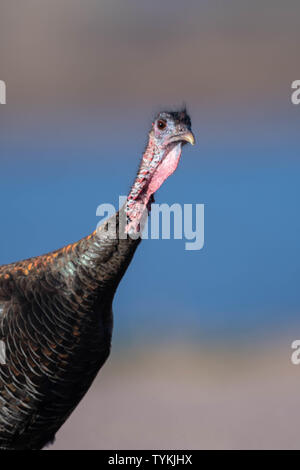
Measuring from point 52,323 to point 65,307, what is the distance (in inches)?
1.4

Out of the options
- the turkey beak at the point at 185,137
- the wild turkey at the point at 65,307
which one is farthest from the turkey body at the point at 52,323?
the turkey beak at the point at 185,137

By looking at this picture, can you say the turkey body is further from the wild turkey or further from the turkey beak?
the turkey beak

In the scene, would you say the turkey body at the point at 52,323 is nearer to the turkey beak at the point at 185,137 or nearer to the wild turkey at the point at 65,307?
the wild turkey at the point at 65,307

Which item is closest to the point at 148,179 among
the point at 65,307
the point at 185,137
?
the point at 185,137

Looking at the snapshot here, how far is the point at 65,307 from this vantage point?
3.05 feet

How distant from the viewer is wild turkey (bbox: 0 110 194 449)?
90 cm

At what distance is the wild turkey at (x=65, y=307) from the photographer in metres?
0.90

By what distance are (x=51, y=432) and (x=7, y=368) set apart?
20 cm

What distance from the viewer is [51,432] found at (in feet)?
3.46
